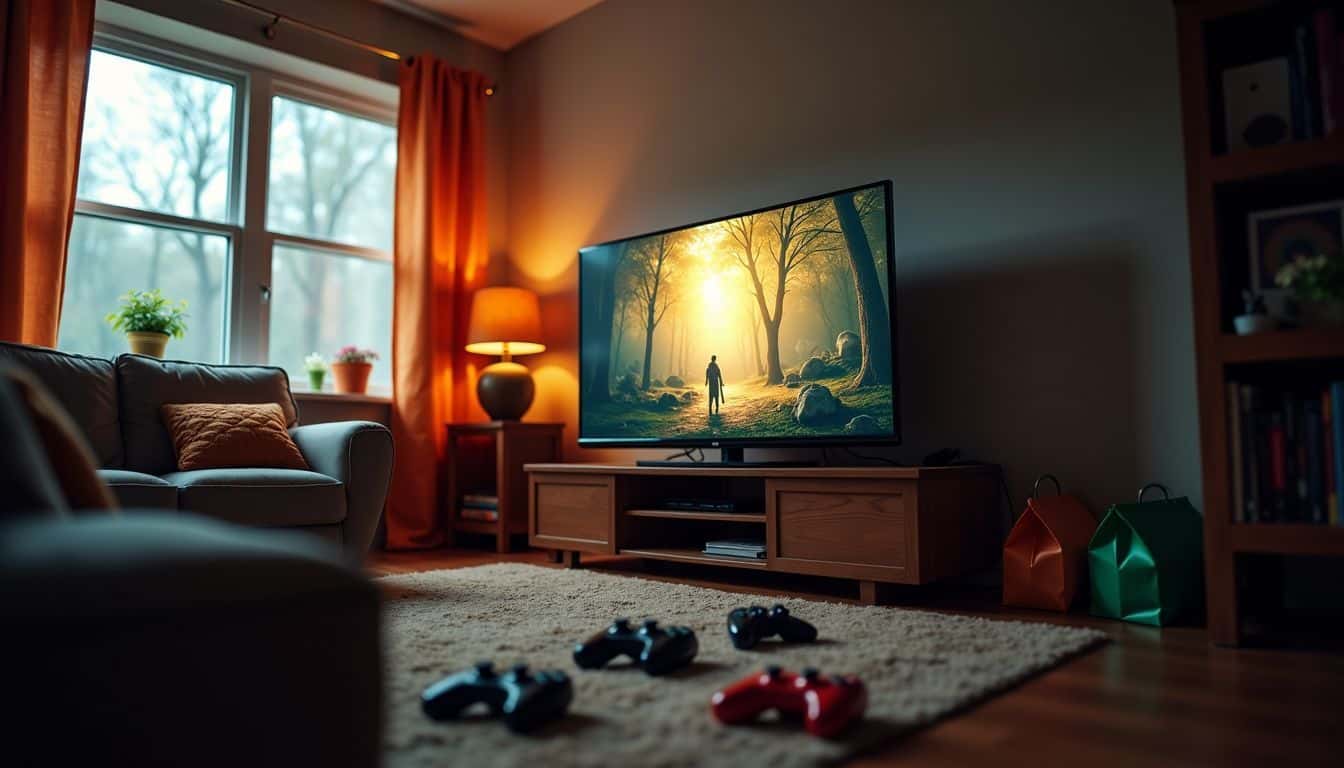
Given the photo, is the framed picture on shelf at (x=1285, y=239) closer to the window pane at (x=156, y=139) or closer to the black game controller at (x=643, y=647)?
the black game controller at (x=643, y=647)

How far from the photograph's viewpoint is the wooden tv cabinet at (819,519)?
2.56 metres

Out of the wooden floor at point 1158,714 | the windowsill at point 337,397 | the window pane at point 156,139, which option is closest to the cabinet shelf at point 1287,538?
the wooden floor at point 1158,714

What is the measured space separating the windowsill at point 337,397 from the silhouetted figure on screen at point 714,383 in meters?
1.74

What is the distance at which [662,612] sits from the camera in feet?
7.83

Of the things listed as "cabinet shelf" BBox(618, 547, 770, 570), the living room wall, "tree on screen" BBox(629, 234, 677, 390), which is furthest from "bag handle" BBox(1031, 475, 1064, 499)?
"tree on screen" BBox(629, 234, 677, 390)

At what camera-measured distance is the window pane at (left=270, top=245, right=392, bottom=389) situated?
4.13m

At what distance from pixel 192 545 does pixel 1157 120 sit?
273cm

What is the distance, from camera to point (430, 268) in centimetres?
432

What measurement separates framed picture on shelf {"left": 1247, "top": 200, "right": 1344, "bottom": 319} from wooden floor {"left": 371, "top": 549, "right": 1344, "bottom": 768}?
77cm

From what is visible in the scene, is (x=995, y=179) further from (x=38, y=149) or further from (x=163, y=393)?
(x=38, y=149)

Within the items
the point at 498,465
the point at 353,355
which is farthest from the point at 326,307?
the point at 498,465

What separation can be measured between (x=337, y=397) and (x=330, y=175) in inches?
44.3

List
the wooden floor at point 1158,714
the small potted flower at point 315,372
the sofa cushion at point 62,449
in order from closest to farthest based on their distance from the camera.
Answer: the sofa cushion at point 62,449
the wooden floor at point 1158,714
the small potted flower at point 315,372

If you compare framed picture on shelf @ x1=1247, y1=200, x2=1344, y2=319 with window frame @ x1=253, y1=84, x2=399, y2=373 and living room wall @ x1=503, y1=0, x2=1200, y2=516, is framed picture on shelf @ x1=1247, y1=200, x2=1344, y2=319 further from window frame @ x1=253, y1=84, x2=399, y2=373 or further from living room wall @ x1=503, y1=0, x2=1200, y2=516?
window frame @ x1=253, y1=84, x2=399, y2=373
